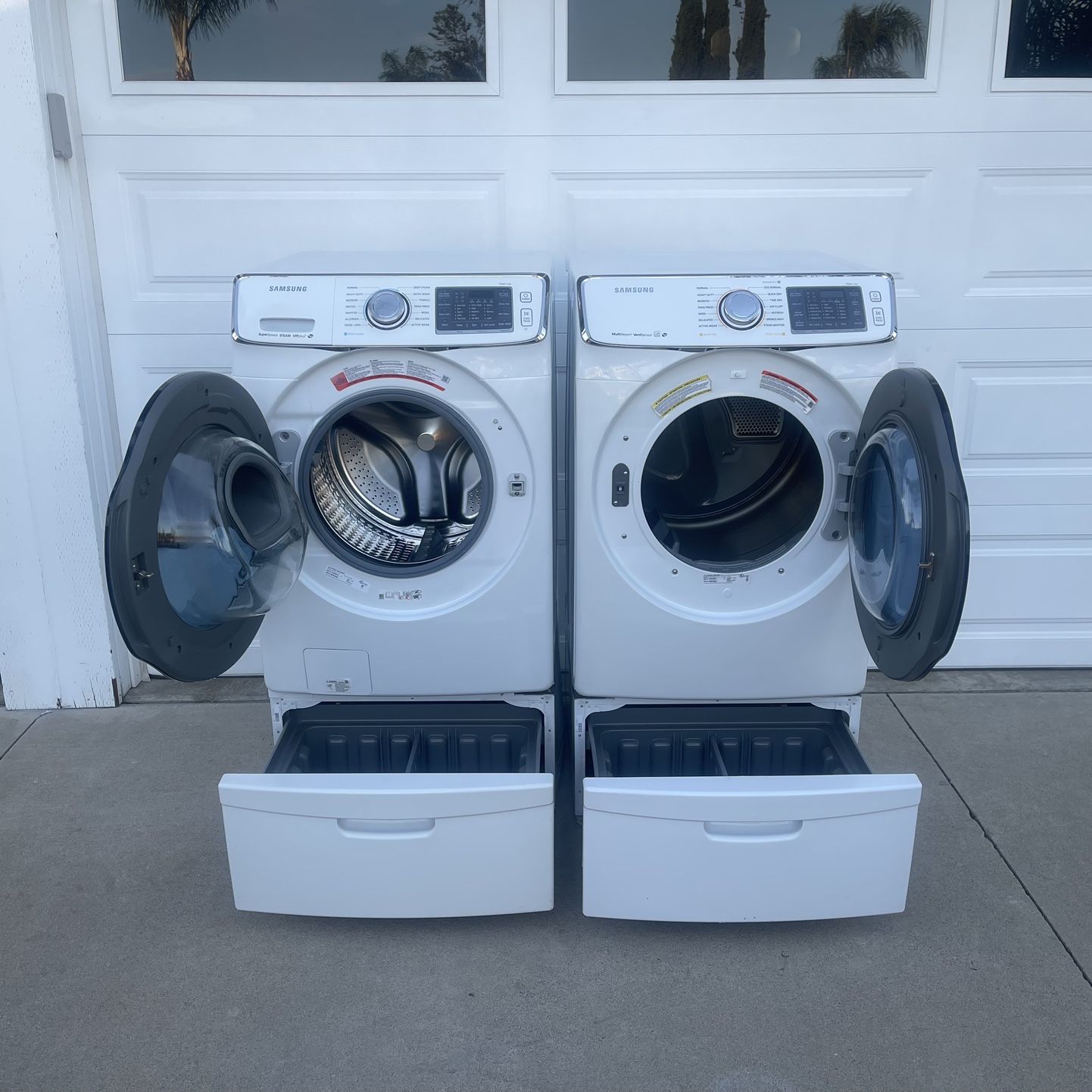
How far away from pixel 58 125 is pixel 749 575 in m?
2.03

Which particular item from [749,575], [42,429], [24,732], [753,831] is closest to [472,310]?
[749,575]

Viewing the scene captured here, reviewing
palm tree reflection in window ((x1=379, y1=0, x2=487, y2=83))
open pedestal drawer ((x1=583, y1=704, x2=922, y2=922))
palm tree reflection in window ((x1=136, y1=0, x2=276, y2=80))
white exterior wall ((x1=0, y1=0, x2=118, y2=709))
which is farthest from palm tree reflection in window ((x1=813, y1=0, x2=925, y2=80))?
white exterior wall ((x1=0, y1=0, x2=118, y2=709))

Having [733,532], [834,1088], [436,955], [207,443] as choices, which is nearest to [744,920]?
[834,1088]

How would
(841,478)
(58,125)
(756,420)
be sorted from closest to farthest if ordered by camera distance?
(841,478), (756,420), (58,125)

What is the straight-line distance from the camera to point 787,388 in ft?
6.26

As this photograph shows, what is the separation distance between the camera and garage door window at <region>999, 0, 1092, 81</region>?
2.55 meters

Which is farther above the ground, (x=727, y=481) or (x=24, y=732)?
(x=727, y=481)

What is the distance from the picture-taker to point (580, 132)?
259 cm

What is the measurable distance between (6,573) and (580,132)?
197 cm

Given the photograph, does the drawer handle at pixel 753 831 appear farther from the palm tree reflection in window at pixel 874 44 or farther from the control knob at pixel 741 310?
the palm tree reflection in window at pixel 874 44

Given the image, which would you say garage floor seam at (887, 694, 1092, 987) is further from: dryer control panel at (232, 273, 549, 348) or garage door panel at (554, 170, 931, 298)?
dryer control panel at (232, 273, 549, 348)

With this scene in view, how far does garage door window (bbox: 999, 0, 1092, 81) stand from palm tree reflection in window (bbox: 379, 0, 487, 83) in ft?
4.52

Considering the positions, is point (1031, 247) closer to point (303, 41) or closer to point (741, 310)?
point (741, 310)

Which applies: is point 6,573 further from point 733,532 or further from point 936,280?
point 936,280
